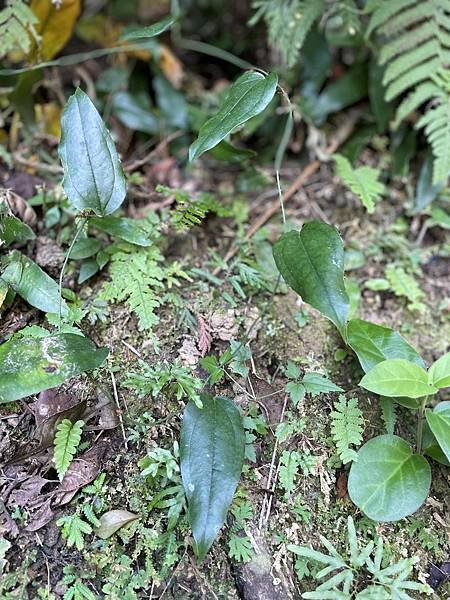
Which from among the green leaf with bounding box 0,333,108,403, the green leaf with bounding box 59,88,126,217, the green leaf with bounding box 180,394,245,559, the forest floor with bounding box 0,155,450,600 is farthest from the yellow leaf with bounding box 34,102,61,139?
the green leaf with bounding box 180,394,245,559

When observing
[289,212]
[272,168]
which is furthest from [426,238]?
[272,168]

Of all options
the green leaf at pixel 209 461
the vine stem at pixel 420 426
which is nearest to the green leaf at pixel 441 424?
the vine stem at pixel 420 426

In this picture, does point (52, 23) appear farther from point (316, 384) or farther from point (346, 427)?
point (346, 427)

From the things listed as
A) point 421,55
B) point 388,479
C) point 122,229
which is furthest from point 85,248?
point 421,55

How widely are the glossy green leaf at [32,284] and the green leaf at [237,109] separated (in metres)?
0.66

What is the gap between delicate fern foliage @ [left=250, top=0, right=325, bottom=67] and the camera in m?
2.52

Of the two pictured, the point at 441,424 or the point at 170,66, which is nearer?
the point at 441,424

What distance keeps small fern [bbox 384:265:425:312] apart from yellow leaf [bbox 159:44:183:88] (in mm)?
1615

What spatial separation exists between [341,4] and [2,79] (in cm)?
155

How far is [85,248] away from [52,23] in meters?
1.19

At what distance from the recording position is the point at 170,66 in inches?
119

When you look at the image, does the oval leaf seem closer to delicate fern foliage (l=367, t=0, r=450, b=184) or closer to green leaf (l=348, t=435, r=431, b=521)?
green leaf (l=348, t=435, r=431, b=521)

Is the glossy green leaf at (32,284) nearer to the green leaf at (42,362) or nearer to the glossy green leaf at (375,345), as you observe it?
the green leaf at (42,362)

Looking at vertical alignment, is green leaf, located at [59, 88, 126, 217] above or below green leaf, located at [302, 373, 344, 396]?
above
